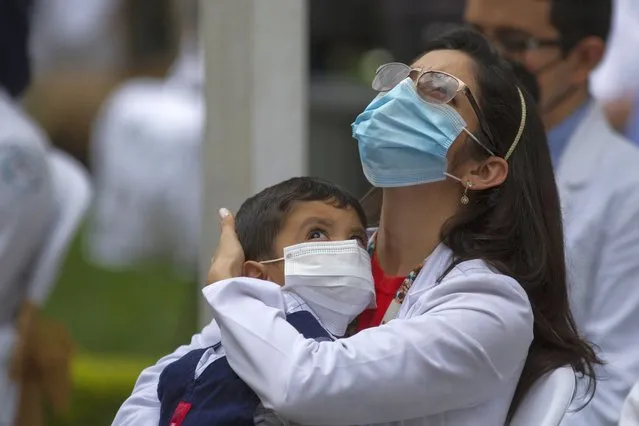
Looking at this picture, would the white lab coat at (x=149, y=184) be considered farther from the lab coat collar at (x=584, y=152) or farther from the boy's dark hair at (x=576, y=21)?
the lab coat collar at (x=584, y=152)

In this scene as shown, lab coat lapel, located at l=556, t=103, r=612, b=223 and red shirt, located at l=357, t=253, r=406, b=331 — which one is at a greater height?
red shirt, located at l=357, t=253, r=406, b=331

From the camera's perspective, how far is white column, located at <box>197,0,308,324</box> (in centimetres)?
424

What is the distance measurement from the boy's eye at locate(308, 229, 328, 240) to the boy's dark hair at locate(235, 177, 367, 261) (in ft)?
0.17

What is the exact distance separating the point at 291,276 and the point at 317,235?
0.36ft

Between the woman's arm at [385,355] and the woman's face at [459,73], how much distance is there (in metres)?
0.31

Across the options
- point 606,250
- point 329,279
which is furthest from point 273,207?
point 606,250

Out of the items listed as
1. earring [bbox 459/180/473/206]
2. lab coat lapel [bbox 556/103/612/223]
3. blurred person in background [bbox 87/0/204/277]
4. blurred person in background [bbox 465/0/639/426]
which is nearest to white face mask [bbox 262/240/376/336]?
earring [bbox 459/180/473/206]

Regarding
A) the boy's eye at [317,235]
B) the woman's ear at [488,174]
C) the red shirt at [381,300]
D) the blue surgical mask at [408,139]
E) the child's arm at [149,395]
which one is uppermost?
the blue surgical mask at [408,139]

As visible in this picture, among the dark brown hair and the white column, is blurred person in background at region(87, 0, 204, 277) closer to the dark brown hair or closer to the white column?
the white column

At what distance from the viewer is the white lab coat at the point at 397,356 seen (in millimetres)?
2309

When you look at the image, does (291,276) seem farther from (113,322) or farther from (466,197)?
(113,322)

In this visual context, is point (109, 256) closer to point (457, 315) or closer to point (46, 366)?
point (46, 366)

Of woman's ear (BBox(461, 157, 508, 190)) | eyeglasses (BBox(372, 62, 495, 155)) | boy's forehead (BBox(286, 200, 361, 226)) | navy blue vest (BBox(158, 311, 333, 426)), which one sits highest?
eyeglasses (BBox(372, 62, 495, 155))

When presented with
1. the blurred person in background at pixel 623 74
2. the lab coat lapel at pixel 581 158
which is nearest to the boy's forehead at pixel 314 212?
the lab coat lapel at pixel 581 158
